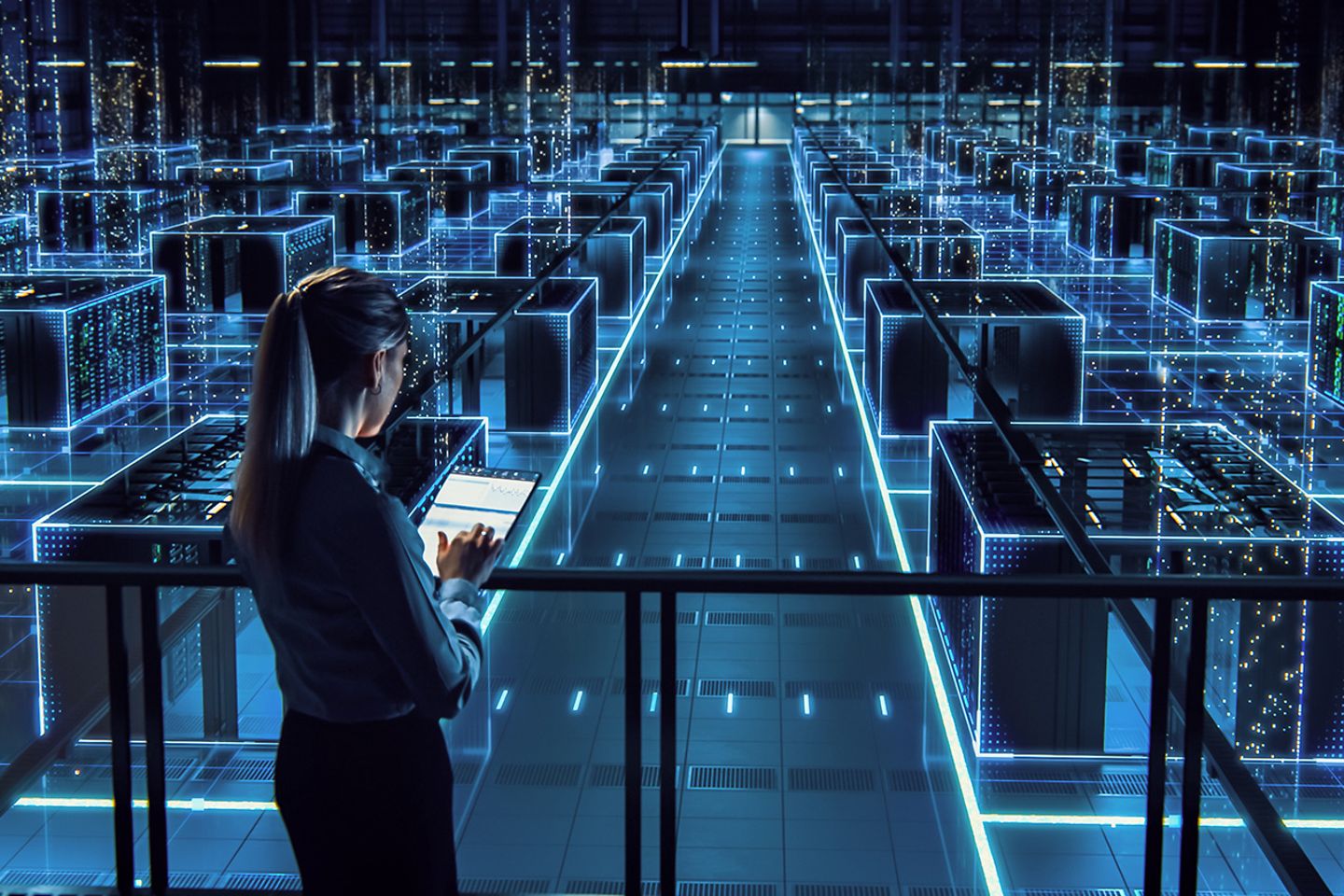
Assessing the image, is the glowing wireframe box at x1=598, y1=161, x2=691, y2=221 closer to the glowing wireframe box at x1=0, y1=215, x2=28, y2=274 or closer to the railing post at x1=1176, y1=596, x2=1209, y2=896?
the glowing wireframe box at x1=0, y1=215, x2=28, y2=274


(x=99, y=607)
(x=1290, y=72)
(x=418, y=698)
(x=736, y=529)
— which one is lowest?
(x=736, y=529)

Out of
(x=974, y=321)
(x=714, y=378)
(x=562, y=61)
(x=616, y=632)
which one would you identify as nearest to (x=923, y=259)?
(x=714, y=378)

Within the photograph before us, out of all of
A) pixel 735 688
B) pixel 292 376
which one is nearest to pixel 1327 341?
pixel 735 688

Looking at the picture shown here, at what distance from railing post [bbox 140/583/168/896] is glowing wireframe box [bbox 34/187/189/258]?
17926 mm

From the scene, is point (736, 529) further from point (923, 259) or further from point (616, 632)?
point (923, 259)

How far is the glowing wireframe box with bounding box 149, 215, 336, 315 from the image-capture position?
16391mm

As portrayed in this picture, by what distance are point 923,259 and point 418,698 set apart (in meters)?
13.7

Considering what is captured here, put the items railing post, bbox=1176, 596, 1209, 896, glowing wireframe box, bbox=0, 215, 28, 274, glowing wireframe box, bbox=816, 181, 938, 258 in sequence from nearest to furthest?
1. railing post, bbox=1176, 596, 1209, 896
2. glowing wireframe box, bbox=0, 215, 28, 274
3. glowing wireframe box, bbox=816, 181, 938, 258

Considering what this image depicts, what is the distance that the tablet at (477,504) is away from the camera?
236 cm

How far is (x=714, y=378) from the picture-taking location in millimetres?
13250

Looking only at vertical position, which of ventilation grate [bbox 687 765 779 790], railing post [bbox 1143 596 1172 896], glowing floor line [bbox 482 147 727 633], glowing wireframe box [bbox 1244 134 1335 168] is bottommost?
ventilation grate [bbox 687 765 779 790]

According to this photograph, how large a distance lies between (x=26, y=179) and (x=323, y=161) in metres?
9.34

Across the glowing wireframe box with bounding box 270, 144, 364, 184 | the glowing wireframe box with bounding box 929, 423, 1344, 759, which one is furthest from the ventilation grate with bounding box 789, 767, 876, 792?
the glowing wireframe box with bounding box 270, 144, 364, 184

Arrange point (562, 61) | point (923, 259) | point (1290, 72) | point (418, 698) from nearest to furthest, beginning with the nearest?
1. point (418, 698)
2. point (923, 259)
3. point (562, 61)
4. point (1290, 72)
